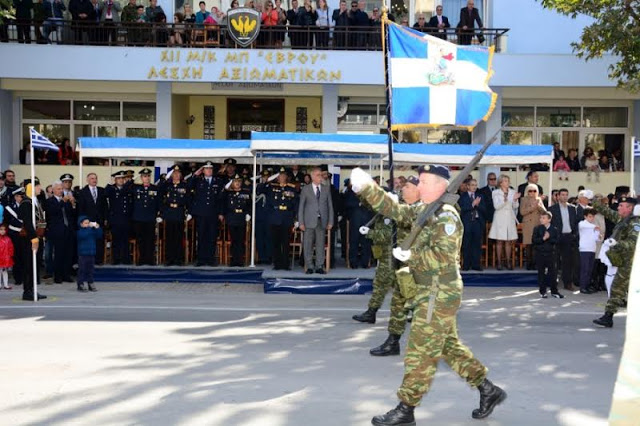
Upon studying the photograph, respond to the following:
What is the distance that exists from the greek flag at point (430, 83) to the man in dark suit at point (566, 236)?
4.18m

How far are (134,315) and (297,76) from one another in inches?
445

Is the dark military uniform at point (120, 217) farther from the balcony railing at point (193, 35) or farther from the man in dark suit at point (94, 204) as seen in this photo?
the balcony railing at point (193, 35)

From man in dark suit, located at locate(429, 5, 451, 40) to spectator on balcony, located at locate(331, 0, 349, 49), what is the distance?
2463 millimetres

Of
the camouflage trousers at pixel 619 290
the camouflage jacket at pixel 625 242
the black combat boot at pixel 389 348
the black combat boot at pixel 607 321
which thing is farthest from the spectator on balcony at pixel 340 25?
the black combat boot at pixel 389 348

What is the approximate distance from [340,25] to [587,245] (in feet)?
33.6

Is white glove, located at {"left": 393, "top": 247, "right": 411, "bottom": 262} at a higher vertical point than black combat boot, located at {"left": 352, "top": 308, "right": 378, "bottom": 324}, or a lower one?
higher

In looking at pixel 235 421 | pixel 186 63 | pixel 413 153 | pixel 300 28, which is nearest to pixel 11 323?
pixel 235 421

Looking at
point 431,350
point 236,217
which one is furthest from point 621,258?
point 236,217

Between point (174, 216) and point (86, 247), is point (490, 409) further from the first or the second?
point (174, 216)

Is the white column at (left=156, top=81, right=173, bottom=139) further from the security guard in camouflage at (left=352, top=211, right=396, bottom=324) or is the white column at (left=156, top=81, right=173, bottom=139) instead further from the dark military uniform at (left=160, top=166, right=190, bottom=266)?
the security guard in camouflage at (left=352, top=211, right=396, bottom=324)

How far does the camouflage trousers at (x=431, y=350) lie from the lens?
588 cm

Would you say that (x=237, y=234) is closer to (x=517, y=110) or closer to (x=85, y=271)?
(x=85, y=271)

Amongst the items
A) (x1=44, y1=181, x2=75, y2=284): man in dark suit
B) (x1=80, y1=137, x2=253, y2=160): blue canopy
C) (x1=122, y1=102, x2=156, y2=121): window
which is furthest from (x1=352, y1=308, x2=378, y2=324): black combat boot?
(x1=122, y1=102, x2=156, y2=121): window

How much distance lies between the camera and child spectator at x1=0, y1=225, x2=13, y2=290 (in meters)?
13.7
